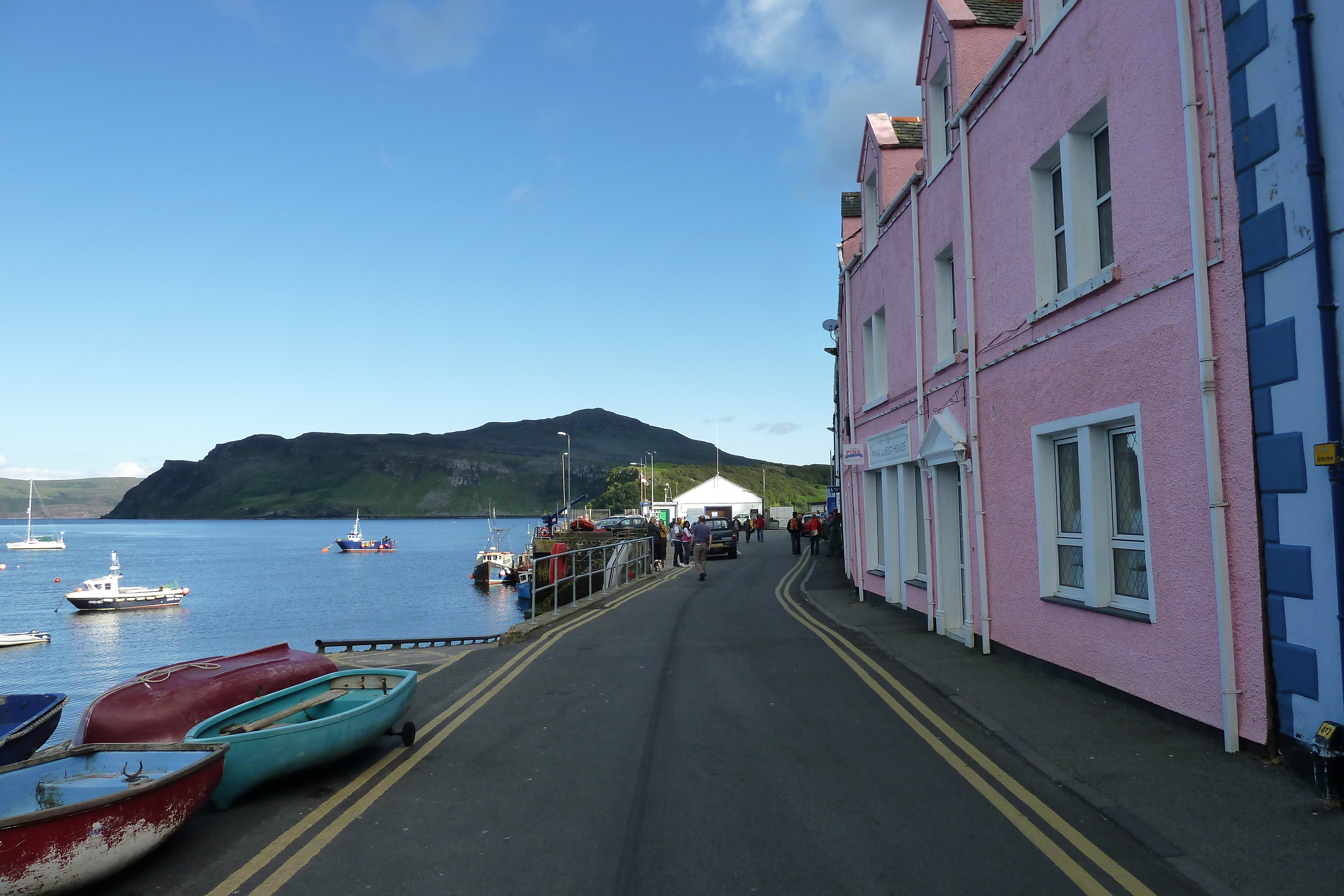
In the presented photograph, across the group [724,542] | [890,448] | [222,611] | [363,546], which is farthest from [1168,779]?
[363,546]

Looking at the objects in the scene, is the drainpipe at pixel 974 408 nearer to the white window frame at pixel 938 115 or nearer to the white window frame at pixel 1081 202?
the white window frame at pixel 938 115

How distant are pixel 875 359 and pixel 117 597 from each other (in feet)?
200

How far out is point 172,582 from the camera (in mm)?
77938

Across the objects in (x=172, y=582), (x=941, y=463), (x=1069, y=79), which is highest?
(x=1069, y=79)

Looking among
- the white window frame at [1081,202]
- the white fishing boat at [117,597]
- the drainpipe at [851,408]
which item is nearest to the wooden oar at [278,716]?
the white window frame at [1081,202]

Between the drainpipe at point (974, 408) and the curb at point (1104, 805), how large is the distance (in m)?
2.10

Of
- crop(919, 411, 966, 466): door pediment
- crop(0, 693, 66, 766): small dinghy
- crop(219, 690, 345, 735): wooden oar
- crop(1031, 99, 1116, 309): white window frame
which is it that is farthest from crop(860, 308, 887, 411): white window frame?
crop(0, 693, 66, 766): small dinghy

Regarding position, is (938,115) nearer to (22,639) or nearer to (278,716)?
(278,716)

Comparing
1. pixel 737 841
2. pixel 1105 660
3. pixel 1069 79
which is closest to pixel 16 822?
pixel 737 841

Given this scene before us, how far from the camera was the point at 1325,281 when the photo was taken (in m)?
5.25

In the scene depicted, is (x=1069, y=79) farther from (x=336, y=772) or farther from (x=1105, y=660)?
(x=336, y=772)

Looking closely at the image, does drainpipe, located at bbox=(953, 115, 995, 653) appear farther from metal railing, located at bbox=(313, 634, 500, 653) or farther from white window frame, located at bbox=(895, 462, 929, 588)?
metal railing, located at bbox=(313, 634, 500, 653)

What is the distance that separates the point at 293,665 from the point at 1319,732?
776cm

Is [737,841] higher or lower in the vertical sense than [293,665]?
lower
